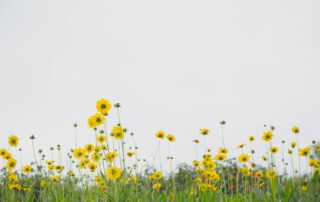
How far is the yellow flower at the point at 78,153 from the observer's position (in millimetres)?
4172

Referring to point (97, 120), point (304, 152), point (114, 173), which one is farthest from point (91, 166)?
point (304, 152)

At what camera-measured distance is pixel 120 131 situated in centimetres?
317

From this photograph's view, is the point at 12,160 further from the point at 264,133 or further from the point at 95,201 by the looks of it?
the point at 264,133

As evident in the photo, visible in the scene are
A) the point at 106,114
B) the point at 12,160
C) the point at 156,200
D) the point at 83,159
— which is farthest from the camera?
the point at 12,160

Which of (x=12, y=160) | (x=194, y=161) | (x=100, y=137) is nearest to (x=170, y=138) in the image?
(x=194, y=161)

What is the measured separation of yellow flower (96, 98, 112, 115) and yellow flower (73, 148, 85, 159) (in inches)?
47.2

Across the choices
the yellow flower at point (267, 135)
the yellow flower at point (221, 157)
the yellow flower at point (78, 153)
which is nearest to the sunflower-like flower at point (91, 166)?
the yellow flower at point (78, 153)

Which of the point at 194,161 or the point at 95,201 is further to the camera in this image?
the point at 194,161

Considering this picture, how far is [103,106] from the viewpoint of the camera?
320 cm

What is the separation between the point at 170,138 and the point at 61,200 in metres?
2.11

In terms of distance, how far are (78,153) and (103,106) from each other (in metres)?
1.26

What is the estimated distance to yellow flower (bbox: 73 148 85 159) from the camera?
4172 mm

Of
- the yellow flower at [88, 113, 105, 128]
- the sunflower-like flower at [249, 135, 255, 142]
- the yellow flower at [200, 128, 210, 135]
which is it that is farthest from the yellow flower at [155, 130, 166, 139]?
the sunflower-like flower at [249, 135, 255, 142]

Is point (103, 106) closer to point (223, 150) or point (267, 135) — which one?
point (223, 150)
